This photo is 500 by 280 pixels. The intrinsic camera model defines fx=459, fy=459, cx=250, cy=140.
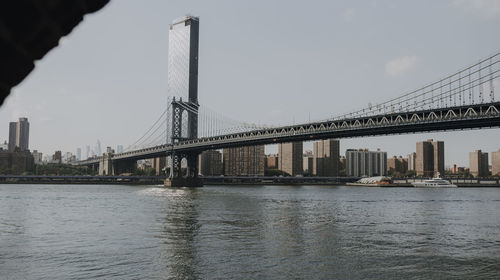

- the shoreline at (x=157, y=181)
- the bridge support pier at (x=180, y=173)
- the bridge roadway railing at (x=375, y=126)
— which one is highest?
the bridge roadway railing at (x=375, y=126)

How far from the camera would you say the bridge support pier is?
111188 mm

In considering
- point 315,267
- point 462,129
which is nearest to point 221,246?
point 315,267

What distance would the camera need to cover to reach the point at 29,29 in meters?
2.39

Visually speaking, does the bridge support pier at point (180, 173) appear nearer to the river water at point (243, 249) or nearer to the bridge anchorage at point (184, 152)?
the bridge anchorage at point (184, 152)

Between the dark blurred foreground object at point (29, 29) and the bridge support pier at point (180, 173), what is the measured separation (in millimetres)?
108598

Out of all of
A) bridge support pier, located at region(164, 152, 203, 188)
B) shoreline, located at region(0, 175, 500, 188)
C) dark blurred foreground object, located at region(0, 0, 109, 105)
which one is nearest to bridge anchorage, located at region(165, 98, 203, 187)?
bridge support pier, located at region(164, 152, 203, 188)

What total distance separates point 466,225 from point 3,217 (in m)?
35.3

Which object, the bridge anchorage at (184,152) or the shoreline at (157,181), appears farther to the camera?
the shoreline at (157,181)

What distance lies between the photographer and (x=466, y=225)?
33531mm

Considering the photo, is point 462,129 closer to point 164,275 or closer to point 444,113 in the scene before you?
point 444,113

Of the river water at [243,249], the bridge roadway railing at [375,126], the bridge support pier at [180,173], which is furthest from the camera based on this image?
the bridge support pier at [180,173]

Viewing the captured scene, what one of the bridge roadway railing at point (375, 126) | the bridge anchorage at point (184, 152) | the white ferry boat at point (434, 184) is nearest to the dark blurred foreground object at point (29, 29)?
the bridge roadway railing at point (375, 126)

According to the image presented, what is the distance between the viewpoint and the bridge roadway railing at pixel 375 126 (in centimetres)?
5816

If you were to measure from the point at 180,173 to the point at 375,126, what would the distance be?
58788 mm
